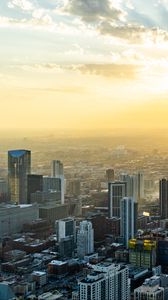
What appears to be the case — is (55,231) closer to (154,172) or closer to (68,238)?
(68,238)

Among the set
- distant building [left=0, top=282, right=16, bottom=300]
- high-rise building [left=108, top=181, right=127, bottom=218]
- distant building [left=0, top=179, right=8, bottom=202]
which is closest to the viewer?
distant building [left=0, top=282, right=16, bottom=300]

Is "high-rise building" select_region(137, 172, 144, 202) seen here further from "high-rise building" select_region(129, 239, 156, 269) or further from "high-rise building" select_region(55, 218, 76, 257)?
"high-rise building" select_region(129, 239, 156, 269)

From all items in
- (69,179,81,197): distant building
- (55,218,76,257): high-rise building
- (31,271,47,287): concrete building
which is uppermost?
(69,179,81,197): distant building

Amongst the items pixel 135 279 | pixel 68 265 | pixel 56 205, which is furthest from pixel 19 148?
pixel 135 279

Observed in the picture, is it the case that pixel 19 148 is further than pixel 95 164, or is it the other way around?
pixel 95 164

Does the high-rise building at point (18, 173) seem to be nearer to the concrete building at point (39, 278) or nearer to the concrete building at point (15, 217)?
the concrete building at point (15, 217)

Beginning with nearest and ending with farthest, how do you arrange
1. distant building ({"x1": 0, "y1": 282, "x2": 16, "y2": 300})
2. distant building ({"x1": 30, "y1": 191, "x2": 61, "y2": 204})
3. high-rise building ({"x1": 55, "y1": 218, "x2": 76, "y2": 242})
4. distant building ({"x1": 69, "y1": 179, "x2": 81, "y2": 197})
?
distant building ({"x1": 0, "y1": 282, "x2": 16, "y2": 300}), high-rise building ({"x1": 55, "y1": 218, "x2": 76, "y2": 242}), distant building ({"x1": 30, "y1": 191, "x2": 61, "y2": 204}), distant building ({"x1": 69, "y1": 179, "x2": 81, "y2": 197})

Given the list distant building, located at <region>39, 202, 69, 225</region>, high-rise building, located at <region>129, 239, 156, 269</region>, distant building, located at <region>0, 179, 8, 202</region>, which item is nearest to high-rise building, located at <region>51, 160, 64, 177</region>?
distant building, located at <region>0, 179, 8, 202</region>
